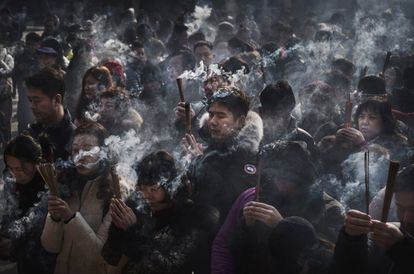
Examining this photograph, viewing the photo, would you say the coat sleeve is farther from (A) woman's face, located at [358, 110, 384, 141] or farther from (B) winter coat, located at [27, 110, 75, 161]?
(A) woman's face, located at [358, 110, 384, 141]

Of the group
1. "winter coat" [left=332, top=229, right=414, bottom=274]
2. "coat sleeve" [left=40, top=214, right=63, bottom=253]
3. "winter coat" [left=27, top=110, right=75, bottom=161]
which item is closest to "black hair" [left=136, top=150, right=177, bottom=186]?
"coat sleeve" [left=40, top=214, right=63, bottom=253]

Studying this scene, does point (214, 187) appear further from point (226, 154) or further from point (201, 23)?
point (201, 23)

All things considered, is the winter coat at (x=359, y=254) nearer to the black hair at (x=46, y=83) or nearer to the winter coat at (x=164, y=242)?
the winter coat at (x=164, y=242)

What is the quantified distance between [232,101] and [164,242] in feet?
4.05

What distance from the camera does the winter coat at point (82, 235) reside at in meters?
3.05

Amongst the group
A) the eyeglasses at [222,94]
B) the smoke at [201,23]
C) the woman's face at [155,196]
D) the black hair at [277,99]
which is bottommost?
the woman's face at [155,196]

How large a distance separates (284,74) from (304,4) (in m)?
12.9

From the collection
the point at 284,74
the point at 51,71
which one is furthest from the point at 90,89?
the point at 284,74

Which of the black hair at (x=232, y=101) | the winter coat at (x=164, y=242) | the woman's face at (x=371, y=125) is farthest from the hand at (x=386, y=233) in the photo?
the woman's face at (x=371, y=125)

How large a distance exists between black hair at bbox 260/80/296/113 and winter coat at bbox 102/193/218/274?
61.5 inches

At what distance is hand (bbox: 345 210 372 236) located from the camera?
2.20 metres

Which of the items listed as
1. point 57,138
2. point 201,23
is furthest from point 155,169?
point 201,23

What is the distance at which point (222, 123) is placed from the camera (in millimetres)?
3586

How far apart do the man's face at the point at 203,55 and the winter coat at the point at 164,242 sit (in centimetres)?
464
